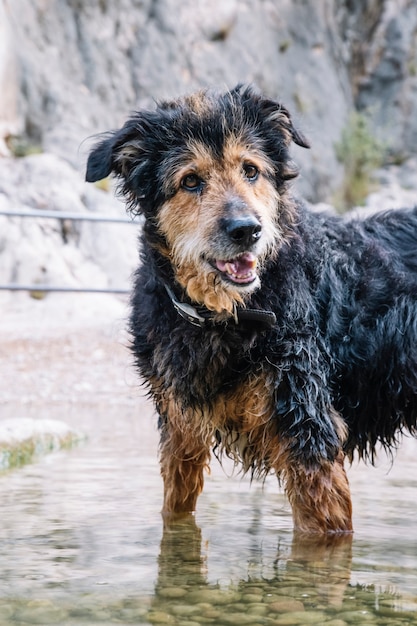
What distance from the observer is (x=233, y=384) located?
446 centimetres

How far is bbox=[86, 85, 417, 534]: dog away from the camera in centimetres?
441

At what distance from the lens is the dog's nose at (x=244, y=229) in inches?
166

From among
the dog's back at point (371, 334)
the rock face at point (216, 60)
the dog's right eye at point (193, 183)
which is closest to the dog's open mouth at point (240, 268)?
the dog's right eye at point (193, 183)

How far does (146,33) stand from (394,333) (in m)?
19.0

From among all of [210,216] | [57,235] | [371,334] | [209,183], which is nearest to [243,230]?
[210,216]

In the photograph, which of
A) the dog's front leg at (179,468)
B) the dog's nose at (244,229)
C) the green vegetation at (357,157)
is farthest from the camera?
the green vegetation at (357,157)

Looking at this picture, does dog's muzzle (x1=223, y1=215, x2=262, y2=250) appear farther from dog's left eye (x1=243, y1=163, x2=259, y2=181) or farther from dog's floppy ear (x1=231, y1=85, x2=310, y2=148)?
dog's floppy ear (x1=231, y1=85, x2=310, y2=148)

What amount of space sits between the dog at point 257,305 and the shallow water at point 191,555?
40cm

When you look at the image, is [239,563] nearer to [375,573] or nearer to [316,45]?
[375,573]

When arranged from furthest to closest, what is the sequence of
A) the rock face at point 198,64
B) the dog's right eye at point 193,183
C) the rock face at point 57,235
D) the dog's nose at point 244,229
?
the rock face at point 198,64
the rock face at point 57,235
the dog's right eye at point 193,183
the dog's nose at point 244,229

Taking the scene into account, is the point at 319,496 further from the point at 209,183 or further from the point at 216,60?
the point at 216,60

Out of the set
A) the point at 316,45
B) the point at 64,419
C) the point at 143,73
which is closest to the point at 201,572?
the point at 64,419

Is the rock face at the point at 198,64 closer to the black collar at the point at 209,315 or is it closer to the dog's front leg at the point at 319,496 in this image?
the black collar at the point at 209,315

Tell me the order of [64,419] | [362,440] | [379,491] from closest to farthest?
[362,440] < [379,491] < [64,419]
